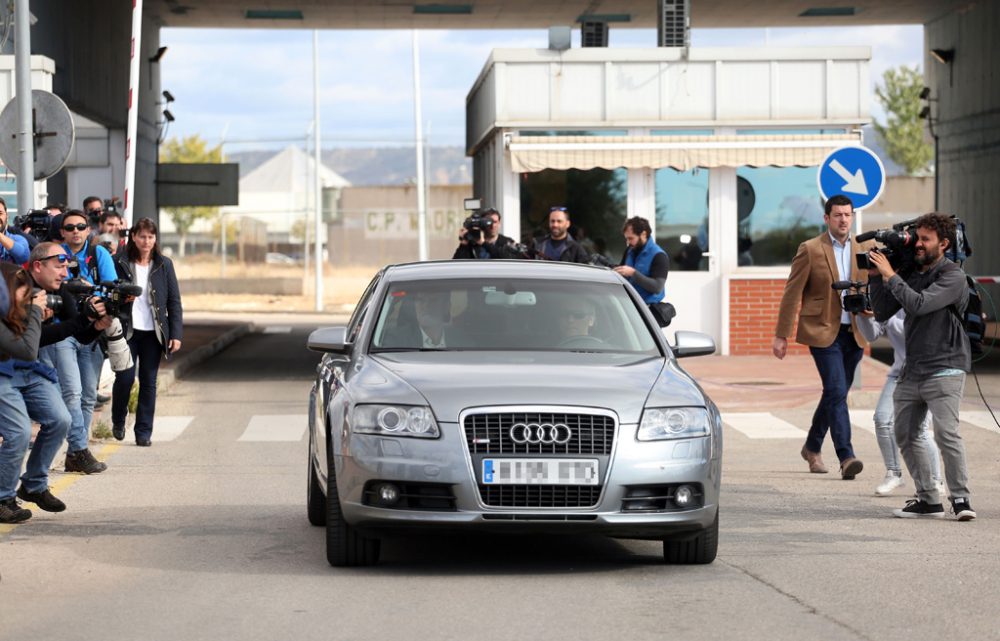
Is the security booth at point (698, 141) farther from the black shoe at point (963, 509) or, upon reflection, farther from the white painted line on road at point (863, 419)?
the black shoe at point (963, 509)

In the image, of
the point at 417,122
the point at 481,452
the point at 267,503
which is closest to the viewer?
the point at 481,452

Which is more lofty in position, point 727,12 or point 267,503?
point 727,12

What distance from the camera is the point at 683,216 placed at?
25.1 metres

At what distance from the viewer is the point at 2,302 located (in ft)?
30.0

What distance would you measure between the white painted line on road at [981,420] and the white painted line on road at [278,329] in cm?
2053

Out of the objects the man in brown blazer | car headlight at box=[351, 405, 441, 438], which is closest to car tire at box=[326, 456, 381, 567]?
car headlight at box=[351, 405, 441, 438]

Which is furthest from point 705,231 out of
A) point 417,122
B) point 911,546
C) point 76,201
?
point 417,122

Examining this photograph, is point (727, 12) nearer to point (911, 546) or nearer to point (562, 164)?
point (562, 164)

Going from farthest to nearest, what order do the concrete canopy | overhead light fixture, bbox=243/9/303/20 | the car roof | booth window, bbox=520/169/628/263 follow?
overhead light fixture, bbox=243/9/303/20
the concrete canopy
booth window, bbox=520/169/628/263
the car roof

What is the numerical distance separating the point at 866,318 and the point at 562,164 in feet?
41.4

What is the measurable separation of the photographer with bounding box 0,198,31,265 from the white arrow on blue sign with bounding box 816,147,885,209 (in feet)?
26.4

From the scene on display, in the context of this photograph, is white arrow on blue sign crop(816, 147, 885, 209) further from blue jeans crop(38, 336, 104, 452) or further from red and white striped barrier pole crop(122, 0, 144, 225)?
blue jeans crop(38, 336, 104, 452)

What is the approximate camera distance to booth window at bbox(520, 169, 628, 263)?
24.9 metres

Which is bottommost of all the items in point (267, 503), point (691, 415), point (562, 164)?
point (267, 503)
